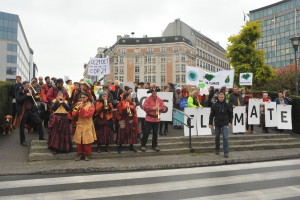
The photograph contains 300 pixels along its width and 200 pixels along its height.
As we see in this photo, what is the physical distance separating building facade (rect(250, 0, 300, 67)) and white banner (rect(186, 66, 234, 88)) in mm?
70634

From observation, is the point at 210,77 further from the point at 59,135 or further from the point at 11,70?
the point at 11,70

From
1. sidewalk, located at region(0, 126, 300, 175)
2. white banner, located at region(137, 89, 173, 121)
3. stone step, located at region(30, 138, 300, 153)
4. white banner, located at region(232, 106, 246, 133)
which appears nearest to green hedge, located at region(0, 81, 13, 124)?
sidewalk, located at region(0, 126, 300, 175)

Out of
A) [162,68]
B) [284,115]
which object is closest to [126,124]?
[284,115]

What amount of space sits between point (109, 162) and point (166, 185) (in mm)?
2293

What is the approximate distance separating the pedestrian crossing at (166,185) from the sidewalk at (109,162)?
15.4 inches

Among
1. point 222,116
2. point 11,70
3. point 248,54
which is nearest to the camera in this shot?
point 222,116

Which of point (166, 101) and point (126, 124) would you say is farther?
point (166, 101)

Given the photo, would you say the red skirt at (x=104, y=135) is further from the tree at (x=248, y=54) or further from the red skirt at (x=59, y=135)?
the tree at (x=248, y=54)

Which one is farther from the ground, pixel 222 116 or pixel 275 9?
pixel 275 9

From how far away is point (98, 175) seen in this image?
6.18 m

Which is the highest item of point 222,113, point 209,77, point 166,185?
point 209,77

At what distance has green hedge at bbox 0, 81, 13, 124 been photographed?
10198 mm

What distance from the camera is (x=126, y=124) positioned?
8.20 m

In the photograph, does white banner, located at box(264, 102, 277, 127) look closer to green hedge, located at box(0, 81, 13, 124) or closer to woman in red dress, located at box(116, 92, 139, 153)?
woman in red dress, located at box(116, 92, 139, 153)
